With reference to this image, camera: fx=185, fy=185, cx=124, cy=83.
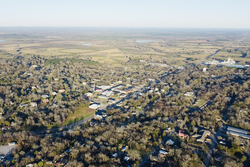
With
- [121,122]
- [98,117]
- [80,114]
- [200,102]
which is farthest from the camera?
[200,102]

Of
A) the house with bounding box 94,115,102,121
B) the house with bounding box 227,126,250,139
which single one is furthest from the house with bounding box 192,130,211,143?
the house with bounding box 94,115,102,121

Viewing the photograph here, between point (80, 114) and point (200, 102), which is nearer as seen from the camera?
point (80, 114)

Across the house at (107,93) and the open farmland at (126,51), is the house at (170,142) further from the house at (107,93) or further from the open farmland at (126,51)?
the open farmland at (126,51)

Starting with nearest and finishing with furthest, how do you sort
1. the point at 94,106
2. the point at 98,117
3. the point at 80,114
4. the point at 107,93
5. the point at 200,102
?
the point at 98,117 → the point at 80,114 → the point at 94,106 → the point at 200,102 → the point at 107,93

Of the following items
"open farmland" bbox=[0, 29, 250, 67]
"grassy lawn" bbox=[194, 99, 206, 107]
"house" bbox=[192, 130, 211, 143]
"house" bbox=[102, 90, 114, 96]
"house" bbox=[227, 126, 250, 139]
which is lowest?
"house" bbox=[192, 130, 211, 143]

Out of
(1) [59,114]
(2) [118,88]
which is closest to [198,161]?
(1) [59,114]

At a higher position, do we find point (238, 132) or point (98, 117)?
point (98, 117)

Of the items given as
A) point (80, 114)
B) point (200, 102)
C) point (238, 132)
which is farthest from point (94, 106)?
point (238, 132)

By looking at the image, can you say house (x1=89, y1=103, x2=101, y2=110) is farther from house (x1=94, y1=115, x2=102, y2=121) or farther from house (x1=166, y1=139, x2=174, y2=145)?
house (x1=166, y1=139, x2=174, y2=145)

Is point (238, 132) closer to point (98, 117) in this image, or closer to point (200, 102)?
point (200, 102)
